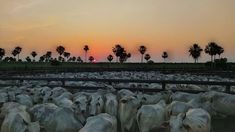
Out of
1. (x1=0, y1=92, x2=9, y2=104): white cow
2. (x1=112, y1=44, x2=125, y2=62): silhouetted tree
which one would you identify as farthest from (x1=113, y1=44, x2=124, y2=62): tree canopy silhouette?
(x1=0, y1=92, x2=9, y2=104): white cow

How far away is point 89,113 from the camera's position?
10.7 metres

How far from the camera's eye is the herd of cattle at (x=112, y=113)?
8.16 meters

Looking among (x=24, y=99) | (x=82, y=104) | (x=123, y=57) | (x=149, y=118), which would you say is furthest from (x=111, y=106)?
(x=123, y=57)

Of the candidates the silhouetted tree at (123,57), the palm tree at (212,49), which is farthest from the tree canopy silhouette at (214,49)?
the silhouetted tree at (123,57)

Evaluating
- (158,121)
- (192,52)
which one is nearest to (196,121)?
(158,121)

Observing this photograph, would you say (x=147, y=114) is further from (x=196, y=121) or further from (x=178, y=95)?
(x=178, y=95)

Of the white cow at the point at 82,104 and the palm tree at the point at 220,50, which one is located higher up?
the palm tree at the point at 220,50

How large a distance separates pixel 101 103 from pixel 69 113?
2140 millimetres

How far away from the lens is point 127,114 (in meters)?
10.4

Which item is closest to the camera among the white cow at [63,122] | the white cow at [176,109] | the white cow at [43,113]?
the white cow at [63,122]

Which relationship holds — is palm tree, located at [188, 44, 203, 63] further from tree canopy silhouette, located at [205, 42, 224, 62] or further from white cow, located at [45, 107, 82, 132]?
white cow, located at [45, 107, 82, 132]

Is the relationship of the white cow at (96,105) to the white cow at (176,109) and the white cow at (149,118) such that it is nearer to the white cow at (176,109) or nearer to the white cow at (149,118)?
the white cow at (149,118)

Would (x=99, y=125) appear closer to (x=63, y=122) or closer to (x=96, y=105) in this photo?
(x=63, y=122)

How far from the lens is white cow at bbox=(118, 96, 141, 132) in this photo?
10305 millimetres
